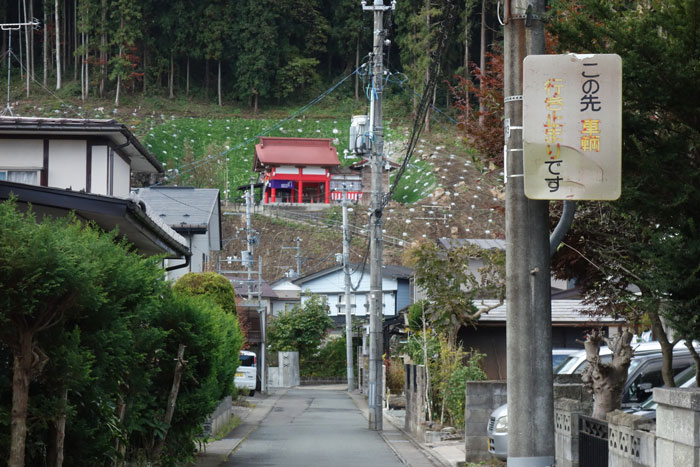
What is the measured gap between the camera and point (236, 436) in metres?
19.7

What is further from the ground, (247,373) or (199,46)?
(199,46)

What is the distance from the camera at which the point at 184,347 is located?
37.9 ft

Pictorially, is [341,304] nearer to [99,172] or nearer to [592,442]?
[99,172]

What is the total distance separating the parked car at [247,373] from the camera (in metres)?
35.9

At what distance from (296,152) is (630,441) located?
6640 cm

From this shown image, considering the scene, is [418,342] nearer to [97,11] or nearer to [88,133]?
[88,133]

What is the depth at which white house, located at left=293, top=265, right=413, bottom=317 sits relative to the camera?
58.9m

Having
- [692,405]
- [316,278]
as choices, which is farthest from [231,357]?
[316,278]

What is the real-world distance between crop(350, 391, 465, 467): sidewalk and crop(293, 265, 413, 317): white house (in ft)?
119

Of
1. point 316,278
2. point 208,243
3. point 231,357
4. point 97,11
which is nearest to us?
point 231,357

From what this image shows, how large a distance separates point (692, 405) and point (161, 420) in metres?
7.49

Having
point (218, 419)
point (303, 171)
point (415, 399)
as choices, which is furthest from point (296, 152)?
point (415, 399)

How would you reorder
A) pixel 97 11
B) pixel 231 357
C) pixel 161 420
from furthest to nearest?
pixel 97 11 → pixel 231 357 → pixel 161 420

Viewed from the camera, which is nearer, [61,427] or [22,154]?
[61,427]
